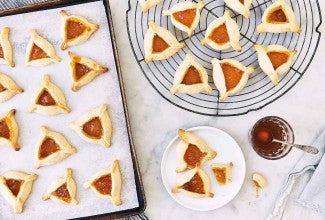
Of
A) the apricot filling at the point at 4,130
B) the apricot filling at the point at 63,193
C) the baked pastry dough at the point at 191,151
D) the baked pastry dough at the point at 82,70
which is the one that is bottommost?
the apricot filling at the point at 63,193

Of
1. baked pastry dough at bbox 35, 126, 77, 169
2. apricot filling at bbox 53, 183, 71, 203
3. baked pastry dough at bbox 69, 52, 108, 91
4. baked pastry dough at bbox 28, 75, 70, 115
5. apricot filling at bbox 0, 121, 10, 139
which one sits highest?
baked pastry dough at bbox 69, 52, 108, 91

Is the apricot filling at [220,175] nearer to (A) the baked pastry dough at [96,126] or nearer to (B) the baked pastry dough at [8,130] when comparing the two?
(A) the baked pastry dough at [96,126]

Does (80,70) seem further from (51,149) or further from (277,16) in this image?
(277,16)

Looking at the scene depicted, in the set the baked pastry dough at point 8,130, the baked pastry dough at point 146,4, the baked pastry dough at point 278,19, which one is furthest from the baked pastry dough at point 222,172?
the baked pastry dough at point 8,130

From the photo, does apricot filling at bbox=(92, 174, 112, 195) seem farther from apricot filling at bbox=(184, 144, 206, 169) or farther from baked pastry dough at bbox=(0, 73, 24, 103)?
baked pastry dough at bbox=(0, 73, 24, 103)

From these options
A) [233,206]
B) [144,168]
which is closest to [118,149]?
[144,168]

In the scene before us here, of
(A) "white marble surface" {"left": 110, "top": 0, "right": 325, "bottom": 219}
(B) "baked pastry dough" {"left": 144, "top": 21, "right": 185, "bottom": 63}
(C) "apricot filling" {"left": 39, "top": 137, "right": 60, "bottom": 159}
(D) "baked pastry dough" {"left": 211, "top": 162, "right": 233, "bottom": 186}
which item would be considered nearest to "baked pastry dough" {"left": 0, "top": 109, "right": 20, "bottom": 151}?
(C) "apricot filling" {"left": 39, "top": 137, "right": 60, "bottom": 159}
